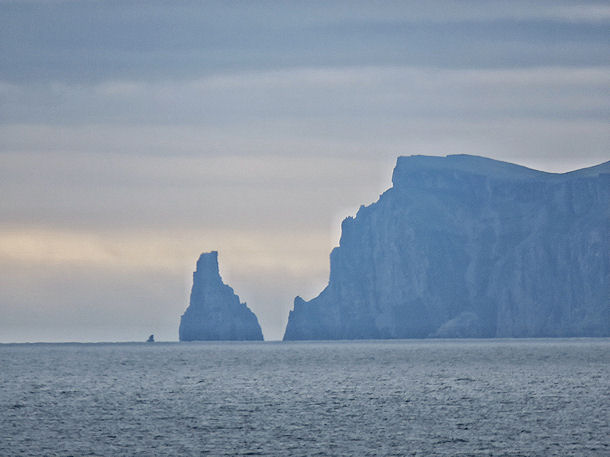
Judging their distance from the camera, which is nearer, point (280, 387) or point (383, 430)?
point (383, 430)

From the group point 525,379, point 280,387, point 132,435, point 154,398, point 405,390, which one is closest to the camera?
point 132,435

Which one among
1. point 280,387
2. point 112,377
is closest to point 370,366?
point 112,377

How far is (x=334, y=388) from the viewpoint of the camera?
10206 centimetres

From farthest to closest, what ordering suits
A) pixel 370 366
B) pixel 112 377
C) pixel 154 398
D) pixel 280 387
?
pixel 370 366 → pixel 112 377 → pixel 280 387 → pixel 154 398

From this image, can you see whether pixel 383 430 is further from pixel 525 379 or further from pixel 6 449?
pixel 525 379

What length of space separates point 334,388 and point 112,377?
37.6 meters

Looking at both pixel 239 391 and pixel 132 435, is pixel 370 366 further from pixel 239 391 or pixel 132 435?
pixel 132 435

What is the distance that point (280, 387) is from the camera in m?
105

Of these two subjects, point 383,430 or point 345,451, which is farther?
point 383,430

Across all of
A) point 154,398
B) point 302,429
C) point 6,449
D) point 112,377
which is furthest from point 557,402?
point 112,377

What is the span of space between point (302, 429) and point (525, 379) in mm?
54951

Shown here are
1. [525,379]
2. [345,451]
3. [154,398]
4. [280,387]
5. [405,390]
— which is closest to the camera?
[345,451]

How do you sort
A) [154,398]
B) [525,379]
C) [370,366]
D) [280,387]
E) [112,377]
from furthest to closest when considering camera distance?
1. [370,366]
2. [112,377]
3. [525,379]
4. [280,387]
5. [154,398]

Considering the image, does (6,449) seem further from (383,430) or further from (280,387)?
(280,387)
